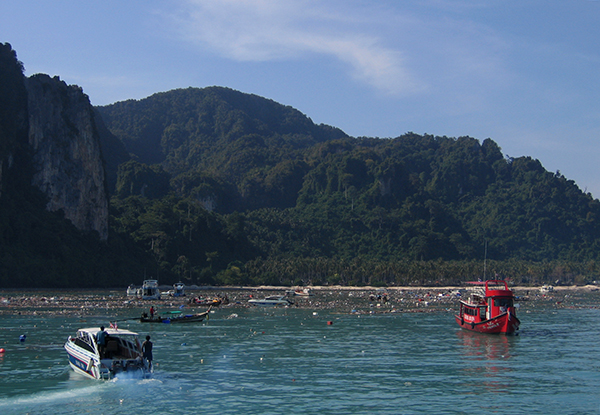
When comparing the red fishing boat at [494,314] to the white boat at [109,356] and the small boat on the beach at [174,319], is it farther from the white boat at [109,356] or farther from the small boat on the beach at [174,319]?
the white boat at [109,356]

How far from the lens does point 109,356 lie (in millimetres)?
36281

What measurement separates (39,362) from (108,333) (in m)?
8.77

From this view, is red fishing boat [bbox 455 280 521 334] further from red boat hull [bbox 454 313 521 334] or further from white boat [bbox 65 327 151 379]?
white boat [bbox 65 327 151 379]

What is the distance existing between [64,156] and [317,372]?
168673 mm

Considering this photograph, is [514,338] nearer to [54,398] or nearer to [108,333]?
[108,333]

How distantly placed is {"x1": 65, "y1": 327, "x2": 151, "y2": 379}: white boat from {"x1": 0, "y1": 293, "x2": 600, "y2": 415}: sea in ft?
2.21

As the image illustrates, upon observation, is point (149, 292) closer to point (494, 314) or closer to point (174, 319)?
point (174, 319)

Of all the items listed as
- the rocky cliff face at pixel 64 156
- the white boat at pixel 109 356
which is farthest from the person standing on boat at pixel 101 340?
the rocky cliff face at pixel 64 156

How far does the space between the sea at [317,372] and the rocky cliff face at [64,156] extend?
408 ft

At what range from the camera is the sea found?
31.0 meters

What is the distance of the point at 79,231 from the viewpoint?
183625 mm

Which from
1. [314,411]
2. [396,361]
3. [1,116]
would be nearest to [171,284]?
[1,116]

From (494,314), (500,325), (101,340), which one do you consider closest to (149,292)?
(494,314)

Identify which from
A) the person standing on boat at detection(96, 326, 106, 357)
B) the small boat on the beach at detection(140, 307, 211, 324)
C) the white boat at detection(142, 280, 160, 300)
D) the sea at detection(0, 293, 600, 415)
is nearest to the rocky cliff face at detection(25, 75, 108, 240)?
the white boat at detection(142, 280, 160, 300)
